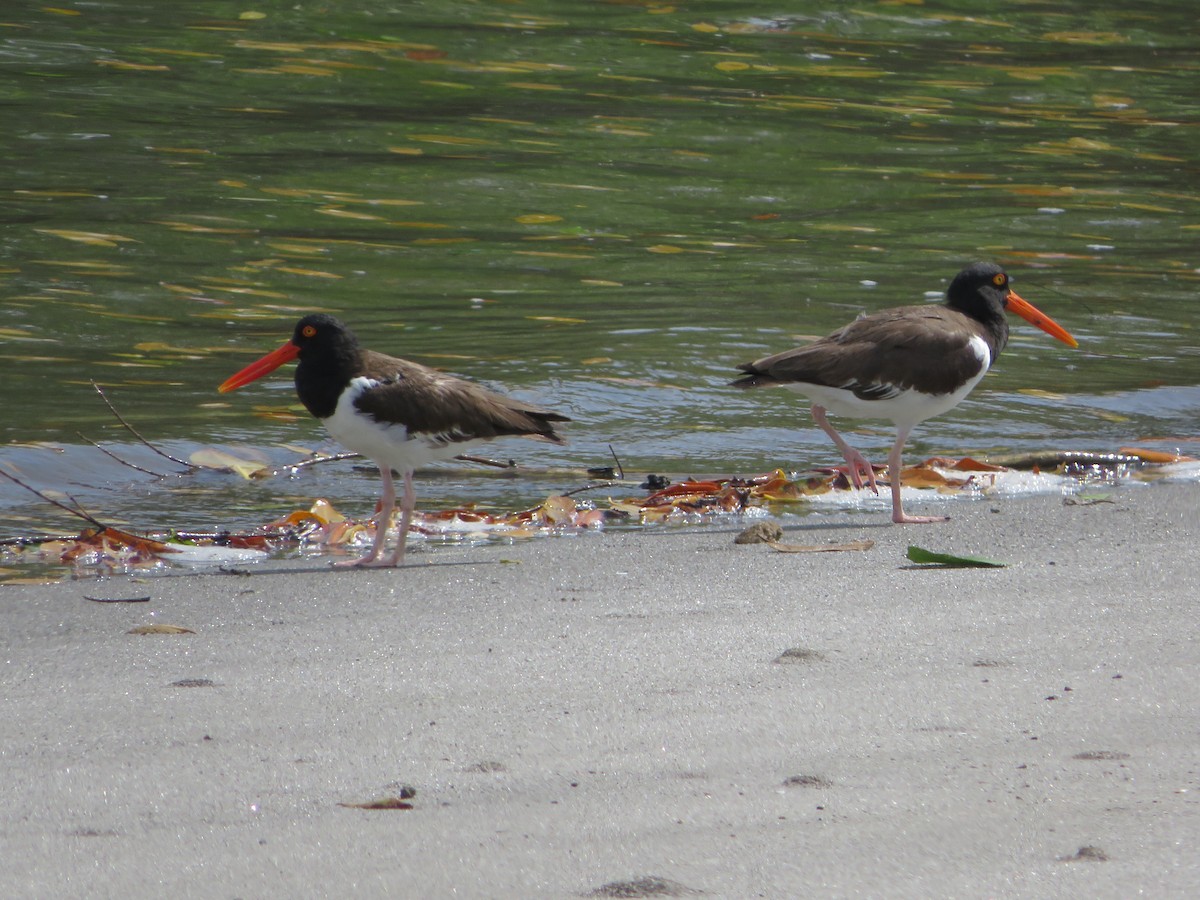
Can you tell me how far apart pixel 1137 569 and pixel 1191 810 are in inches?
84.1

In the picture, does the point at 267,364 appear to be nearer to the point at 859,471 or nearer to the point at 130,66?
the point at 859,471

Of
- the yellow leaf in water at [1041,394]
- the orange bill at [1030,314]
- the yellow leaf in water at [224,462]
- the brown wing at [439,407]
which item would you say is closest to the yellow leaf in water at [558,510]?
the brown wing at [439,407]

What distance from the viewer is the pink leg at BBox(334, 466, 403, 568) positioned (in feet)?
20.7

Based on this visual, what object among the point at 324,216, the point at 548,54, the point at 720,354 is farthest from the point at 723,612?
the point at 548,54

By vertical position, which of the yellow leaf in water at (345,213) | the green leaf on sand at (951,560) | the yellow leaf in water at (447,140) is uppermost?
the yellow leaf in water at (447,140)

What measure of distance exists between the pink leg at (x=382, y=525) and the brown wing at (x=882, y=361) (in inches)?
62.3

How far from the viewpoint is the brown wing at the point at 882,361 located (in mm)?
7422

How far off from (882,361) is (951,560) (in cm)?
186

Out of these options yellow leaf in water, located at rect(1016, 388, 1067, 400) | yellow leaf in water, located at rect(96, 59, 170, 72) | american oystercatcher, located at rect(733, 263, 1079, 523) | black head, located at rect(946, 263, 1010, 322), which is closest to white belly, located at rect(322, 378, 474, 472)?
american oystercatcher, located at rect(733, 263, 1079, 523)

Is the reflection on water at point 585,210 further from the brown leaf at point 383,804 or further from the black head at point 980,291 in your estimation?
the brown leaf at point 383,804

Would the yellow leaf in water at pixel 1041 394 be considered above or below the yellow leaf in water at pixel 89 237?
below

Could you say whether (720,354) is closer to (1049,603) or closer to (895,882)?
(1049,603)

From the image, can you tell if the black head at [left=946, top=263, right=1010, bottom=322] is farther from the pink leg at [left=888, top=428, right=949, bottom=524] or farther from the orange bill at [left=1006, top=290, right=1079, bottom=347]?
the pink leg at [left=888, top=428, right=949, bottom=524]

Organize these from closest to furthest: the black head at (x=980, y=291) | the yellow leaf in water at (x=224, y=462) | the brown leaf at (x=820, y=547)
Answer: the brown leaf at (x=820, y=547) < the black head at (x=980, y=291) < the yellow leaf in water at (x=224, y=462)
